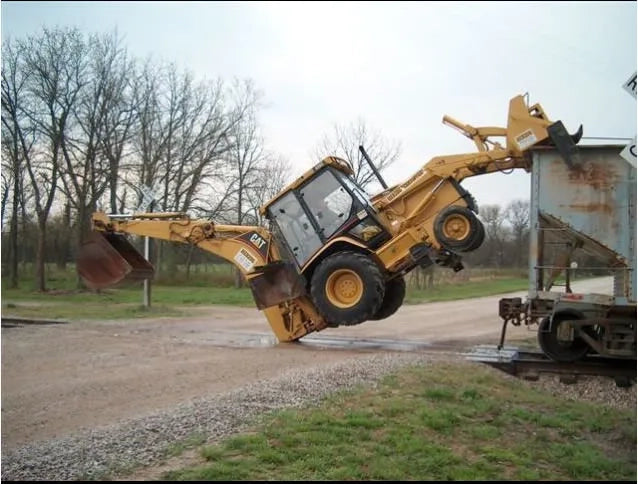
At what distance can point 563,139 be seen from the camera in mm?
8648

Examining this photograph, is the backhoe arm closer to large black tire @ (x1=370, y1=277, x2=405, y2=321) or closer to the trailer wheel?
large black tire @ (x1=370, y1=277, x2=405, y2=321)

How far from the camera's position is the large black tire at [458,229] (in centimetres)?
842

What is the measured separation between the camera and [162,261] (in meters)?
31.6

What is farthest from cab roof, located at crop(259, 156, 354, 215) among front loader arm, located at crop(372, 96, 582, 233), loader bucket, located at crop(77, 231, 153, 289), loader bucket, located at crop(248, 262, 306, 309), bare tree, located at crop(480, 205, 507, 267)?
bare tree, located at crop(480, 205, 507, 267)

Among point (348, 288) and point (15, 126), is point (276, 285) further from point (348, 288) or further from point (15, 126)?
point (15, 126)

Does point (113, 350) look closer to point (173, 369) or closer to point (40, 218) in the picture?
point (173, 369)

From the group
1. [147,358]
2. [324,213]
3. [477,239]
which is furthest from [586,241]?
[147,358]

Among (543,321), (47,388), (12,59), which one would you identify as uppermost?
(12,59)

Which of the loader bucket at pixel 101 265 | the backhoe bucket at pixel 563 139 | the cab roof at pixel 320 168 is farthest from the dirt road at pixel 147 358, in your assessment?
the cab roof at pixel 320 168

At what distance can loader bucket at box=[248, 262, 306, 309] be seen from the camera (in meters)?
9.38

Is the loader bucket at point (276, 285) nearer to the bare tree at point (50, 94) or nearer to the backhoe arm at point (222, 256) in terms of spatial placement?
the backhoe arm at point (222, 256)

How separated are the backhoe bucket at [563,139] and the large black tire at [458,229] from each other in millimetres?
1551

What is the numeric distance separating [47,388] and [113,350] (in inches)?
137

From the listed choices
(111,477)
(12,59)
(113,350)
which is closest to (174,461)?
(111,477)
